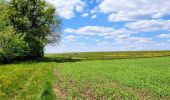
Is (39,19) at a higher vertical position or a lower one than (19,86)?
higher

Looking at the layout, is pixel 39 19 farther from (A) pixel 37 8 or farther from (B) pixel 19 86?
(B) pixel 19 86

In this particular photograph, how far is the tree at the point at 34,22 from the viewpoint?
3017 inches

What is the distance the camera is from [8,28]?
69000 mm

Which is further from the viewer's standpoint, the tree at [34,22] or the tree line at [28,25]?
the tree at [34,22]

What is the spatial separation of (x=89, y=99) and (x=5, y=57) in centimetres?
4893

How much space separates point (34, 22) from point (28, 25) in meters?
2.43

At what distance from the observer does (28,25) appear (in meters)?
77.6

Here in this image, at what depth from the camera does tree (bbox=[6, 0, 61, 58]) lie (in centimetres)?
7662

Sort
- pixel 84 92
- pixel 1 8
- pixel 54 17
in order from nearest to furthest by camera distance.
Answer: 1. pixel 84 92
2. pixel 1 8
3. pixel 54 17

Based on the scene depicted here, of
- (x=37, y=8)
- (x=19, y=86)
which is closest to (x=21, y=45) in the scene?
(x=37, y=8)

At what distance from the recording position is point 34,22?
261 feet

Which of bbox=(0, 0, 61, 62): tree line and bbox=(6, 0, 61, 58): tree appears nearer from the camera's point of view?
bbox=(0, 0, 61, 62): tree line

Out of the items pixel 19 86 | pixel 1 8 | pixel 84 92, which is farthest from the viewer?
pixel 1 8

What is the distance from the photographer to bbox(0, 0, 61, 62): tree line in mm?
69469
